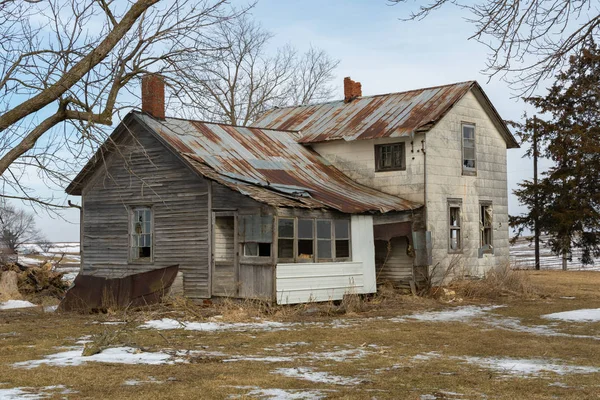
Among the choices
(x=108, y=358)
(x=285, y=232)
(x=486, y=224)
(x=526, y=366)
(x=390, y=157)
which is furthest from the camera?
(x=486, y=224)

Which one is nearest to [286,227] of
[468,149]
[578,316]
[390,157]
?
[390,157]

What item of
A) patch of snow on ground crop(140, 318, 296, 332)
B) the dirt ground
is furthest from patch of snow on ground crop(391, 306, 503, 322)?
patch of snow on ground crop(140, 318, 296, 332)

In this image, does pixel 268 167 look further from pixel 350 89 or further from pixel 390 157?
pixel 350 89

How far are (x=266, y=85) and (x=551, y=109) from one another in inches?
645

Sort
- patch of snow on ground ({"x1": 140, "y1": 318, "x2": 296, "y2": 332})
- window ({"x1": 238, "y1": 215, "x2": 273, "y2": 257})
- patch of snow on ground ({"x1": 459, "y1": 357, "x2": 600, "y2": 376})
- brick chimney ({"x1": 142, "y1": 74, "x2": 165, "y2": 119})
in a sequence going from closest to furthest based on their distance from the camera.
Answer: patch of snow on ground ({"x1": 459, "y1": 357, "x2": 600, "y2": 376}) → patch of snow on ground ({"x1": 140, "y1": 318, "x2": 296, "y2": 332}) → window ({"x1": 238, "y1": 215, "x2": 273, "y2": 257}) → brick chimney ({"x1": 142, "y1": 74, "x2": 165, "y2": 119})

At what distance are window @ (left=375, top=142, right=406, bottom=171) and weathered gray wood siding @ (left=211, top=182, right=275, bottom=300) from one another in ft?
20.2

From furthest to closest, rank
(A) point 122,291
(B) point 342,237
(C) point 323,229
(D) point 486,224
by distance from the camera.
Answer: (D) point 486,224, (B) point 342,237, (C) point 323,229, (A) point 122,291

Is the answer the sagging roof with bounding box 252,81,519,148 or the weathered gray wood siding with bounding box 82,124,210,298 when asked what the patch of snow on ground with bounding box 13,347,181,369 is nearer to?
the weathered gray wood siding with bounding box 82,124,210,298

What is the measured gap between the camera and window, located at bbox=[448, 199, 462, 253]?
76.7 feet

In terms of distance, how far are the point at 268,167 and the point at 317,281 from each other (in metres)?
4.30

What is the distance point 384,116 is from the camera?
970 inches

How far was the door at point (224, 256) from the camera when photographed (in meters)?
19.0

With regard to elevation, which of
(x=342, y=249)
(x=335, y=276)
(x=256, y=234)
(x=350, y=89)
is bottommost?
(x=335, y=276)

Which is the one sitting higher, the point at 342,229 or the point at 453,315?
the point at 342,229
